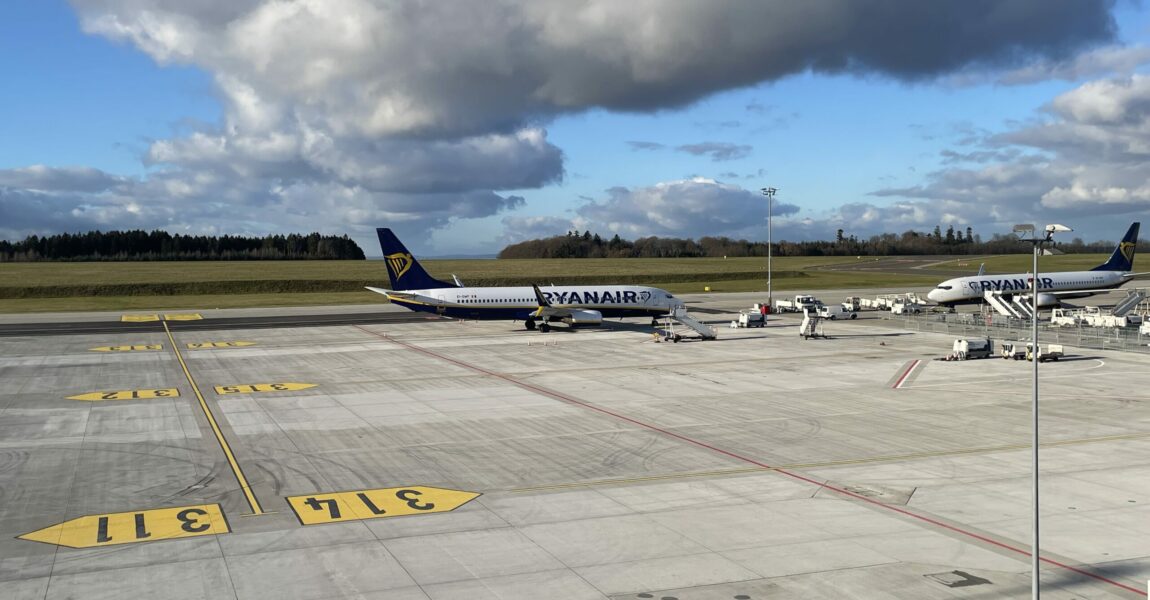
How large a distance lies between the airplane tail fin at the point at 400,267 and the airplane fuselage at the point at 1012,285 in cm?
5208

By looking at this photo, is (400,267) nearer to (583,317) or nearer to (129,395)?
(583,317)

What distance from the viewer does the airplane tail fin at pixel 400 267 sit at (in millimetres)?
79688

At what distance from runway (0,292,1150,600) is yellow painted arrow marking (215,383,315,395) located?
7.7 inches

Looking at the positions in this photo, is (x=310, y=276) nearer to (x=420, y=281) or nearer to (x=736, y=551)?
(x=420, y=281)

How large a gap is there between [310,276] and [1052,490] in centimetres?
15391

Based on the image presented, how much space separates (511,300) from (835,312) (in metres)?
33.4

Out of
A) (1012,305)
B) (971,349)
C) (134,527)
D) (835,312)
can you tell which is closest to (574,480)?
(134,527)

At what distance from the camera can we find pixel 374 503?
25.5 m

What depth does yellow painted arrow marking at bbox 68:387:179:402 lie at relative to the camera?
45.4 m

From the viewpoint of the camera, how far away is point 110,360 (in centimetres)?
6194

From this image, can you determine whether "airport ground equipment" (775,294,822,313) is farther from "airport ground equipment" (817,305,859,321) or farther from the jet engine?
the jet engine

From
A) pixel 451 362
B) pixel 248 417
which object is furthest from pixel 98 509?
pixel 451 362

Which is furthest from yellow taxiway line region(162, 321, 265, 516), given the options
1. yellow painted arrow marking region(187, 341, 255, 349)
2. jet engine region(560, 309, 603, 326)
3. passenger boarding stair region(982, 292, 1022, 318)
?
passenger boarding stair region(982, 292, 1022, 318)

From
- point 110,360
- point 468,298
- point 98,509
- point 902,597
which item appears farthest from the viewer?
point 468,298
